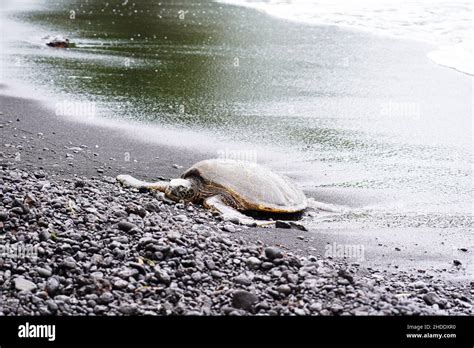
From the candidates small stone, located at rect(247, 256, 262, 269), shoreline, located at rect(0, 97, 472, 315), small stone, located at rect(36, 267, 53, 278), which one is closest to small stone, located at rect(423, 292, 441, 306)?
shoreline, located at rect(0, 97, 472, 315)

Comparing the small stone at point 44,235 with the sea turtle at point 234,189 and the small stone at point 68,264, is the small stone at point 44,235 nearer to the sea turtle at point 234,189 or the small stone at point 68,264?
the small stone at point 68,264

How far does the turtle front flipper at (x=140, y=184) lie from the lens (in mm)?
6117

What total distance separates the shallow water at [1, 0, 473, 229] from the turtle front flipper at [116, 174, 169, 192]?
146 cm

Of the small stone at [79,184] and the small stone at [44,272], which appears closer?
the small stone at [44,272]

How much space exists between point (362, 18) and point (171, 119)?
11.4m

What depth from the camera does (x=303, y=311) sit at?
3820 millimetres

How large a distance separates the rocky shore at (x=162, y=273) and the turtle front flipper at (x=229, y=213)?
28cm

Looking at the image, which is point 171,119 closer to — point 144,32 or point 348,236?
point 348,236

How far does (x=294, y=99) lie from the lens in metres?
9.71

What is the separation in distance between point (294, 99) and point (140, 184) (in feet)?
13.8

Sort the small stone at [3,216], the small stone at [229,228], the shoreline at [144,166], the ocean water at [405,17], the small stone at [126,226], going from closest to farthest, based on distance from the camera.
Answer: the small stone at [3,216] < the small stone at [126,226] < the shoreline at [144,166] < the small stone at [229,228] < the ocean water at [405,17]

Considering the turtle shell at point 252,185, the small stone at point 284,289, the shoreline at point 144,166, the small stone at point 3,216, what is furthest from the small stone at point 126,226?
the turtle shell at point 252,185
